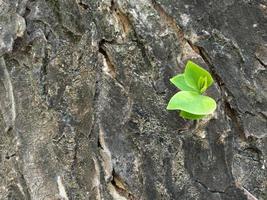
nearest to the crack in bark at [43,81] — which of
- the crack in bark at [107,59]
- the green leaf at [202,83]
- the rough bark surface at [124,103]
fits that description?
the rough bark surface at [124,103]

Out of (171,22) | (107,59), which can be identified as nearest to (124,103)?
(107,59)

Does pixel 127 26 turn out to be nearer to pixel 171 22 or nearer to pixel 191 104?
pixel 171 22

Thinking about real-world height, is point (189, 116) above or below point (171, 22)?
below

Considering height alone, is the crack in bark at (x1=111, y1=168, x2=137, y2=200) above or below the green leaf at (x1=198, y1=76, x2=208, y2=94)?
below

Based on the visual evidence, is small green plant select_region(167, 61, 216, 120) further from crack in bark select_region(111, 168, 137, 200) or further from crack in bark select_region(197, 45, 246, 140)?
crack in bark select_region(111, 168, 137, 200)

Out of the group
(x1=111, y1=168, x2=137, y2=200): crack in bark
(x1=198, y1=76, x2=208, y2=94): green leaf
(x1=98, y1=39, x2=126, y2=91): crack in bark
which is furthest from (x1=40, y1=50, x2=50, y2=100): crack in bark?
(x1=198, y1=76, x2=208, y2=94): green leaf

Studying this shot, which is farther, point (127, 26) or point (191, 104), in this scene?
point (127, 26)

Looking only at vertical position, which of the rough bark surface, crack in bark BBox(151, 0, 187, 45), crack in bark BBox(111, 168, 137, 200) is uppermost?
crack in bark BBox(151, 0, 187, 45)
